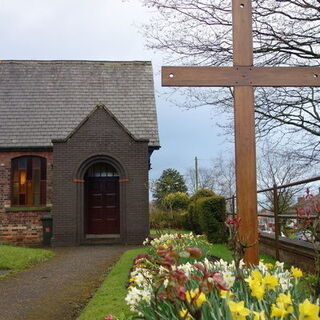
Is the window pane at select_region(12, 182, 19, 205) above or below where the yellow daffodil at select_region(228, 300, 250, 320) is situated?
above

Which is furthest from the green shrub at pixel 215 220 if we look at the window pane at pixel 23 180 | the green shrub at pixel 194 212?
the window pane at pixel 23 180

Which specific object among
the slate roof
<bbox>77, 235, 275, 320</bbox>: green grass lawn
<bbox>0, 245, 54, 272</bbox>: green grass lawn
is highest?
the slate roof

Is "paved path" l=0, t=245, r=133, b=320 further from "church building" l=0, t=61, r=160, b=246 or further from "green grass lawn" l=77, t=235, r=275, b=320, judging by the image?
"church building" l=0, t=61, r=160, b=246

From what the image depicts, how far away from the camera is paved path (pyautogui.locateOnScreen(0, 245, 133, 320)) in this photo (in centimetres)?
693

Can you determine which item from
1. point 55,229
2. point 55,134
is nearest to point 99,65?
point 55,134

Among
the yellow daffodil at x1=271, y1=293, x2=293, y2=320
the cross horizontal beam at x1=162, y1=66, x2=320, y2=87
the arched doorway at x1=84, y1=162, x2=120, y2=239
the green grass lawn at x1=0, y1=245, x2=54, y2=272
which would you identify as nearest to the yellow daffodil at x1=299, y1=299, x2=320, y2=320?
the yellow daffodil at x1=271, y1=293, x2=293, y2=320

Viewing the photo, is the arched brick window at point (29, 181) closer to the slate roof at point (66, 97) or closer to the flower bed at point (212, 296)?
the slate roof at point (66, 97)

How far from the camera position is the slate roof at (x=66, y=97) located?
67.6 feet

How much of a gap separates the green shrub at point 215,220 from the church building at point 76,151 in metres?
4.23

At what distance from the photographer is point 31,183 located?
2042 cm

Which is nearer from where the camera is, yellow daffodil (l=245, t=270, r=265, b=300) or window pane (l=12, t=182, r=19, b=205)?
yellow daffodil (l=245, t=270, r=265, b=300)

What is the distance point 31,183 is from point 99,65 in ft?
24.6

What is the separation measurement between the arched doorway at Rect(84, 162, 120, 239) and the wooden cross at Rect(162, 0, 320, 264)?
14592mm

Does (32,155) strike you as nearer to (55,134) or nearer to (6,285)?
(55,134)
